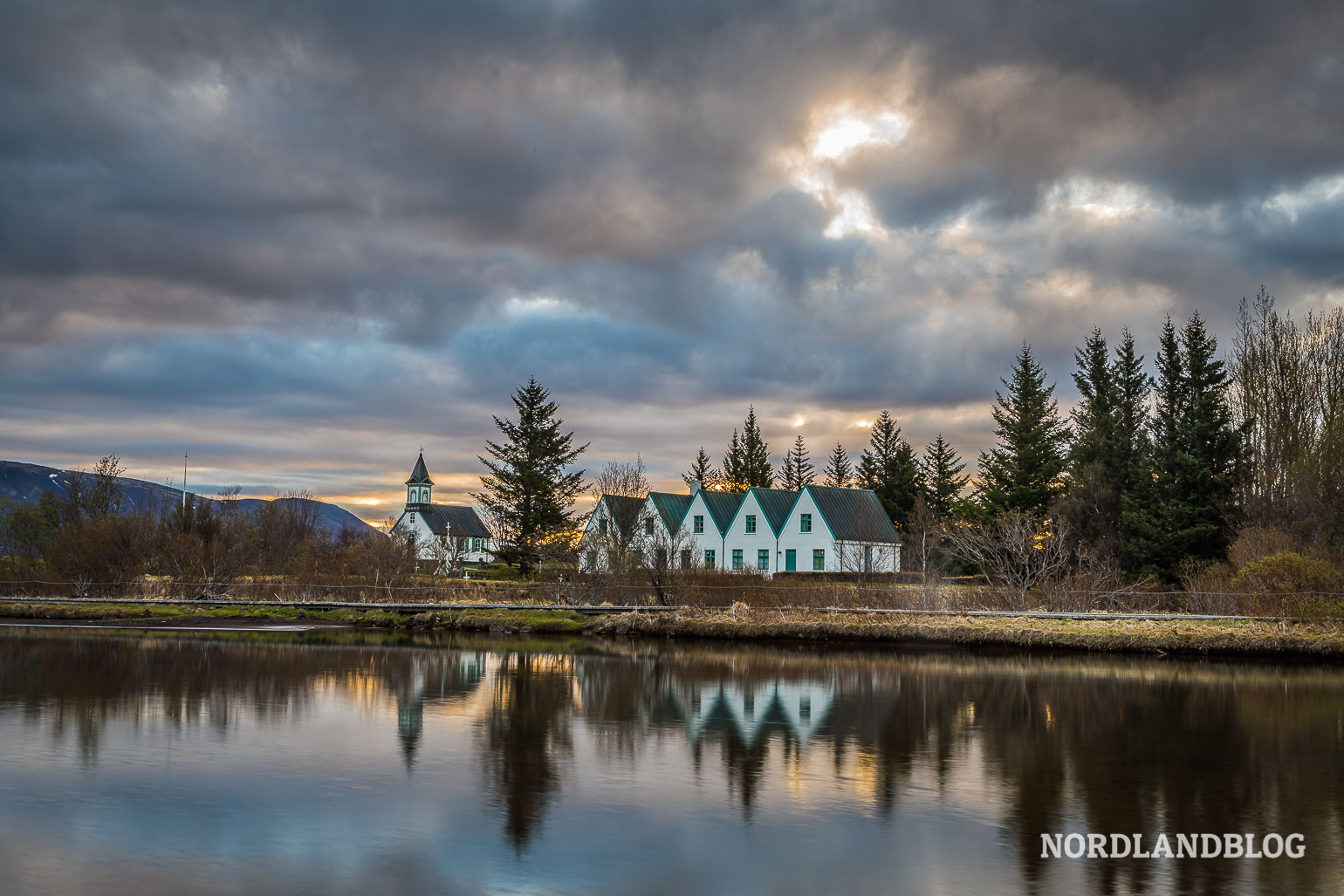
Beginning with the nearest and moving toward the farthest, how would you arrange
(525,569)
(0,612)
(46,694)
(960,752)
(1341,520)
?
(960,752) → (46,694) → (1341,520) → (0,612) → (525,569)

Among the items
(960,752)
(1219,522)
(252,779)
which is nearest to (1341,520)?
(1219,522)

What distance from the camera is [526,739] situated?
1471 cm

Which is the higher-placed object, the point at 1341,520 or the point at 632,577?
the point at 1341,520

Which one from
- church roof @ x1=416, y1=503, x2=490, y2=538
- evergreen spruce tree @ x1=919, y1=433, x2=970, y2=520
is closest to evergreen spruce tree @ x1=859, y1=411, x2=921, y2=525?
evergreen spruce tree @ x1=919, y1=433, x2=970, y2=520

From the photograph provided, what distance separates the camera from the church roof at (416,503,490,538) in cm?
10638

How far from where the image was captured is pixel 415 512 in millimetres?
107250

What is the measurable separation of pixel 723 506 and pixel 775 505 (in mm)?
4032

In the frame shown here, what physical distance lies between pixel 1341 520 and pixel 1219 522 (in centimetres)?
551

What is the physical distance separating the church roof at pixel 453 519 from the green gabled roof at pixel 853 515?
165 ft

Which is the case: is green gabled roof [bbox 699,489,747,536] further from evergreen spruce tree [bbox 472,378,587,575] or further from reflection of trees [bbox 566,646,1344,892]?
reflection of trees [bbox 566,646,1344,892]

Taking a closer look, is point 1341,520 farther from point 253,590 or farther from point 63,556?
point 63,556

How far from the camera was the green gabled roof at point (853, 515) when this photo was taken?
190 feet

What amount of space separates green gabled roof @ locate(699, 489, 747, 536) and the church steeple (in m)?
53.5

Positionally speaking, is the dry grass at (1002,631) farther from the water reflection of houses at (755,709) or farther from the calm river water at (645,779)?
the water reflection of houses at (755,709)
